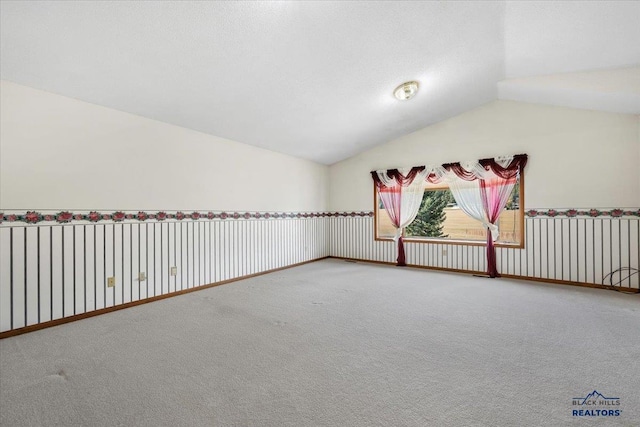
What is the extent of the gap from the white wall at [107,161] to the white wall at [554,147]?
11.1ft

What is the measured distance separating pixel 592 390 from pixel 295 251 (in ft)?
14.5

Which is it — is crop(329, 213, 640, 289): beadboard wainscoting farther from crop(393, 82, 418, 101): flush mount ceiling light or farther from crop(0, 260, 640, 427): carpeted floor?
crop(393, 82, 418, 101): flush mount ceiling light

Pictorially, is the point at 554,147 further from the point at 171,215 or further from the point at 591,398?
the point at 171,215

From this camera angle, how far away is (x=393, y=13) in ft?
7.73

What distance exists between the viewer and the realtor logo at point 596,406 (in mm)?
1401

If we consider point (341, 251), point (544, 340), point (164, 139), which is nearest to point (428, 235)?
point (341, 251)

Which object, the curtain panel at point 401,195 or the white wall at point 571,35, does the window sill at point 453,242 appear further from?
the white wall at point 571,35

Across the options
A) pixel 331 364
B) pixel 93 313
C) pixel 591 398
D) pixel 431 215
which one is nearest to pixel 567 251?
pixel 431 215

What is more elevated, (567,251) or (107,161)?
(107,161)

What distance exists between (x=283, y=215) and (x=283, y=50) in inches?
122

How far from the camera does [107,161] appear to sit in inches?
118

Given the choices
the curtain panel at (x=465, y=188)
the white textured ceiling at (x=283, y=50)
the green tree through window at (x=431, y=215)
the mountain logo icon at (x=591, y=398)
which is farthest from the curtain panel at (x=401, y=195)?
the mountain logo icon at (x=591, y=398)

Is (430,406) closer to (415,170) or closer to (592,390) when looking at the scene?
(592,390)

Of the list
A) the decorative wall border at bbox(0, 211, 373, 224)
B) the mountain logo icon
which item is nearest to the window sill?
the decorative wall border at bbox(0, 211, 373, 224)
